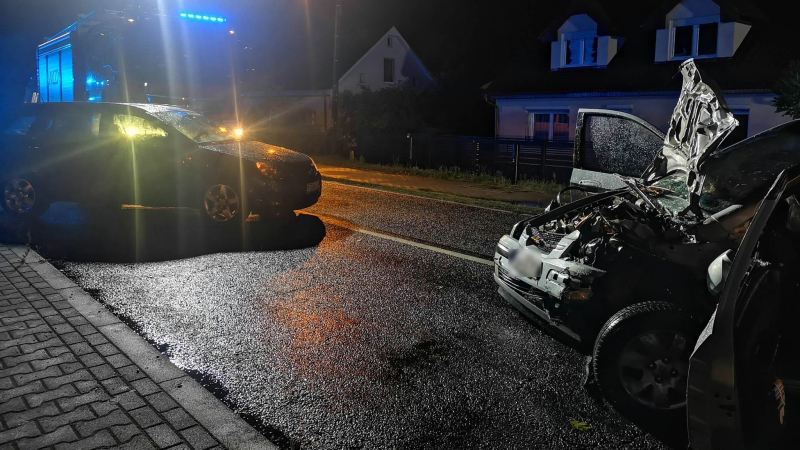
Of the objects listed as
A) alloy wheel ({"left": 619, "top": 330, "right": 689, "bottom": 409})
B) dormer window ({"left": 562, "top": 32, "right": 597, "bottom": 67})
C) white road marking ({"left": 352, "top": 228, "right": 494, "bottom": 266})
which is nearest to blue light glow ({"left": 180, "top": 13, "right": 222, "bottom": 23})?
white road marking ({"left": 352, "top": 228, "right": 494, "bottom": 266})

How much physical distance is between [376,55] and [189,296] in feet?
123

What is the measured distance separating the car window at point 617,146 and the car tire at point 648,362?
2916 millimetres

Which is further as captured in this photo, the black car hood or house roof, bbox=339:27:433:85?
house roof, bbox=339:27:433:85

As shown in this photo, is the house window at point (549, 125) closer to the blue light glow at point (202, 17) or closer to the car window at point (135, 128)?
the blue light glow at point (202, 17)

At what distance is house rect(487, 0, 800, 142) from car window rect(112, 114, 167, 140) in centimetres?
1607

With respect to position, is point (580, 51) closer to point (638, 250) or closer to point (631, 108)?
point (631, 108)

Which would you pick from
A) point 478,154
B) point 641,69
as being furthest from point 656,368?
point 641,69

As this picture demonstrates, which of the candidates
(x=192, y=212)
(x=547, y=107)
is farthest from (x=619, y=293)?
(x=547, y=107)

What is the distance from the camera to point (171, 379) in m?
4.65

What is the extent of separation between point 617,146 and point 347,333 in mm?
3304

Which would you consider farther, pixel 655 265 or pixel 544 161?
pixel 544 161

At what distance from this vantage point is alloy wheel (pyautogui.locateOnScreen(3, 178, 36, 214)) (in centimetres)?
1032

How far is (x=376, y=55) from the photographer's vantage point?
4234 centimetres

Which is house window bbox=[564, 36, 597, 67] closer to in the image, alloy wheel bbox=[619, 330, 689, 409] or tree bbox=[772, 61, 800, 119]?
tree bbox=[772, 61, 800, 119]
